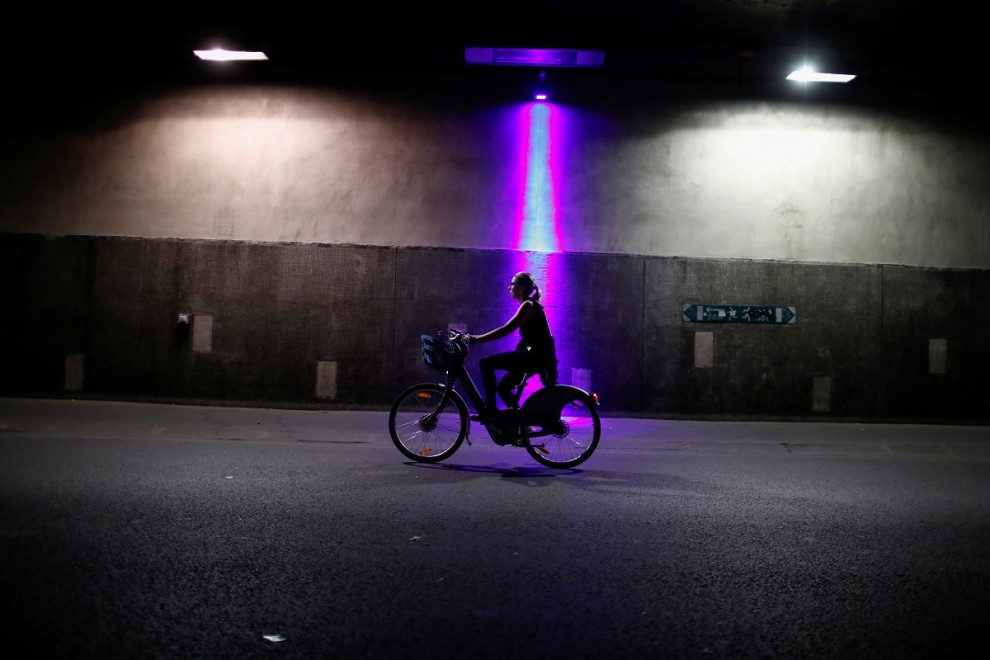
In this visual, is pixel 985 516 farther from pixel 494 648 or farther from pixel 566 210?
pixel 566 210

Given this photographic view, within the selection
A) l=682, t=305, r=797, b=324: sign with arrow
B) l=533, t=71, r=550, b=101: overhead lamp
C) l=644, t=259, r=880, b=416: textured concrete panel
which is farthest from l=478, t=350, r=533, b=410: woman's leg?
l=533, t=71, r=550, b=101: overhead lamp

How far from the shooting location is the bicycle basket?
7981 millimetres

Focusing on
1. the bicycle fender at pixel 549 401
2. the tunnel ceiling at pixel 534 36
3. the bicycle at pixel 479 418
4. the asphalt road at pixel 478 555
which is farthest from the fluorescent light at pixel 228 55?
the bicycle fender at pixel 549 401

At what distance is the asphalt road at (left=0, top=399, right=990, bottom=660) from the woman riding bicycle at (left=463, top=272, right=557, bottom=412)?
83cm

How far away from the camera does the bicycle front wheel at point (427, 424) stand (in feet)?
26.7

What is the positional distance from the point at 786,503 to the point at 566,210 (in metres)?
6.81

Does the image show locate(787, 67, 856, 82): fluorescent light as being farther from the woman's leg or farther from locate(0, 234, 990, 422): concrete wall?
the woman's leg

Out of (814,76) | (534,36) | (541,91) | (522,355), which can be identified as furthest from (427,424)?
(814,76)

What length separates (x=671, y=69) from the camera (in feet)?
40.6

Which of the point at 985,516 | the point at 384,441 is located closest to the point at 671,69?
the point at 384,441

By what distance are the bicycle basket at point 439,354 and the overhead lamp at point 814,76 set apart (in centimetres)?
754

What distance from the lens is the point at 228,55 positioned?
38.6 feet

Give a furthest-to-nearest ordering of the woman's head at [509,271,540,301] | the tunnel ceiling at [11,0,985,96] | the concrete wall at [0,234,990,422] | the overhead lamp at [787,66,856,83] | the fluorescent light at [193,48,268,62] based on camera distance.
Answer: the concrete wall at [0,234,990,422], the overhead lamp at [787,66,856,83], the fluorescent light at [193,48,268,62], the tunnel ceiling at [11,0,985,96], the woman's head at [509,271,540,301]

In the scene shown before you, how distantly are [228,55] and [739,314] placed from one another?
352 inches
